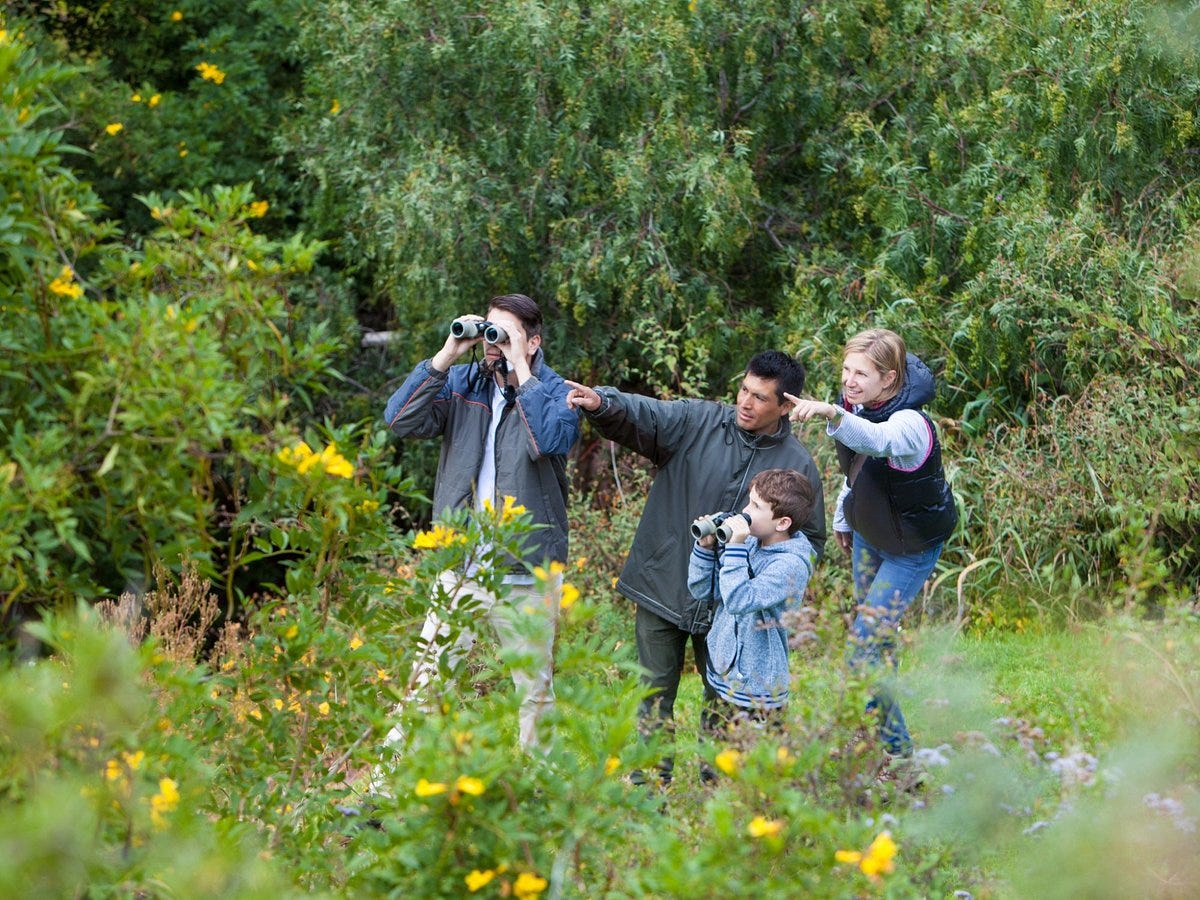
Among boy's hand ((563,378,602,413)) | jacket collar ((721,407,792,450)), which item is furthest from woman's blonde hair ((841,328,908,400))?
boy's hand ((563,378,602,413))

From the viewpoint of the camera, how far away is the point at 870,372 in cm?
439

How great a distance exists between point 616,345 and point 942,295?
6.56 ft

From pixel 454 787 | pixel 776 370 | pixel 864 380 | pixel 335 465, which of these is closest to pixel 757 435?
pixel 776 370

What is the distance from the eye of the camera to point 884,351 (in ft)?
14.4

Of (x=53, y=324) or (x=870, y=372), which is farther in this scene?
(x=870, y=372)

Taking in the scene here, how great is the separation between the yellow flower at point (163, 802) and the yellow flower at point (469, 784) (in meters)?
0.49

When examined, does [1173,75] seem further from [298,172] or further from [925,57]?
[298,172]

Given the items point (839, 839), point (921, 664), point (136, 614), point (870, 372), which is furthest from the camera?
point (136, 614)

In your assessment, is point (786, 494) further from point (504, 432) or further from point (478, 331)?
point (478, 331)

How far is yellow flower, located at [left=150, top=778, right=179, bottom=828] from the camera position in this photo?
7.73 feet

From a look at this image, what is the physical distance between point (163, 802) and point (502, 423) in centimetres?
251

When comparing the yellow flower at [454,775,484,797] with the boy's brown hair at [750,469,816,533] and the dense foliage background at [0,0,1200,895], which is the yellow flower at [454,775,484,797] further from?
the boy's brown hair at [750,469,816,533]

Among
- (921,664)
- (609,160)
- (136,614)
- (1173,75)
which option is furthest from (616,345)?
(921,664)

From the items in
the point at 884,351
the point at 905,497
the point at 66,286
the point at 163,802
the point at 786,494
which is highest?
the point at 66,286
